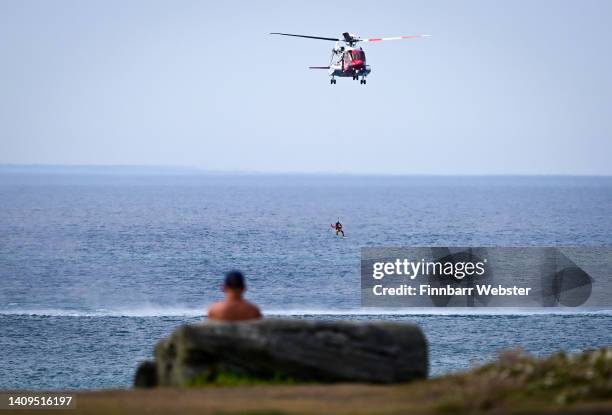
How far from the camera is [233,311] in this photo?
16.6m

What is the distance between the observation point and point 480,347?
6719 centimetres

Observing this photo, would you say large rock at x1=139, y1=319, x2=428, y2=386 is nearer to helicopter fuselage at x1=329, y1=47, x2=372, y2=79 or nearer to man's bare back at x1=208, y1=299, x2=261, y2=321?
man's bare back at x1=208, y1=299, x2=261, y2=321

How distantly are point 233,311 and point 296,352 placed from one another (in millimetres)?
1202

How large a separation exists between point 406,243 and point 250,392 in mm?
136384

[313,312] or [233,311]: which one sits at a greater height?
[233,311]
